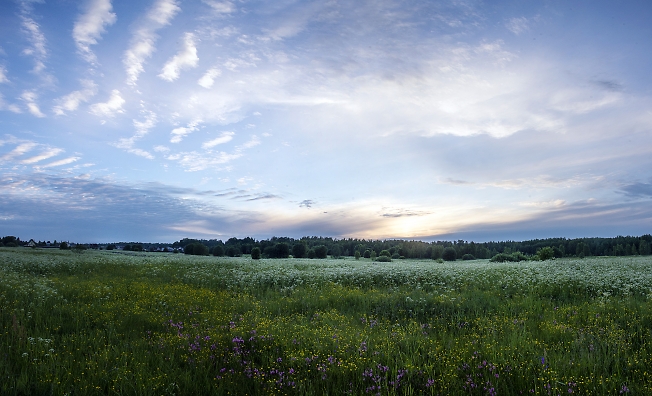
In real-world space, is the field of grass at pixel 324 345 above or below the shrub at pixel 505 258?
above

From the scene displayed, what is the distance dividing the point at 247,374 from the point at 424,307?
21.8 feet

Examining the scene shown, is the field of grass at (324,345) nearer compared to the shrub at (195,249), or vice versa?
the field of grass at (324,345)

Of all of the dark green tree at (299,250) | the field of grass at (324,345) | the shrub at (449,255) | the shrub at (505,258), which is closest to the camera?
the field of grass at (324,345)

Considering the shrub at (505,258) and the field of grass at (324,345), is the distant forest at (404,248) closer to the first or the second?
the shrub at (505,258)

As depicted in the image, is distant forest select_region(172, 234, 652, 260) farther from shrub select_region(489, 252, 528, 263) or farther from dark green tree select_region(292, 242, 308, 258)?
shrub select_region(489, 252, 528, 263)

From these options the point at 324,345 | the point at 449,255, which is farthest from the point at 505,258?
the point at 324,345

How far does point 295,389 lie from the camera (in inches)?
201

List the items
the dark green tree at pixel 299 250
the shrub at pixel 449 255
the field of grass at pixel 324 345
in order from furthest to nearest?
1. the dark green tree at pixel 299 250
2. the shrub at pixel 449 255
3. the field of grass at pixel 324 345

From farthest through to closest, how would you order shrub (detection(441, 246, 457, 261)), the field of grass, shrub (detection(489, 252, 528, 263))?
shrub (detection(441, 246, 457, 261)), shrub (detection(489, 252, 528, 263)), the field of grass

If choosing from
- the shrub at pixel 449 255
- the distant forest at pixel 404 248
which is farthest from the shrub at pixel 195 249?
the shrub at pixel 449 255

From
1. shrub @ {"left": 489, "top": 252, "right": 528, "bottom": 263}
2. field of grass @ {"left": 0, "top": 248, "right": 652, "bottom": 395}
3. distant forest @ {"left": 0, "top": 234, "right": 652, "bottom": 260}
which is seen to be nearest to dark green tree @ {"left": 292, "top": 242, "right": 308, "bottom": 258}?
distant forest @ {"left": 0, "top": 234, "right": 652, "bottom": 260}

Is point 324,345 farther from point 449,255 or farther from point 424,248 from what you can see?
point 424,248

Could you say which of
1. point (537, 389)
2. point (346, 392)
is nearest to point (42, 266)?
point (346, 392)

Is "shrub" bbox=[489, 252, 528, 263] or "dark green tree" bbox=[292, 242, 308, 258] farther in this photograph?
"dark green tree" bbox=[292, 242, 308, 258]
